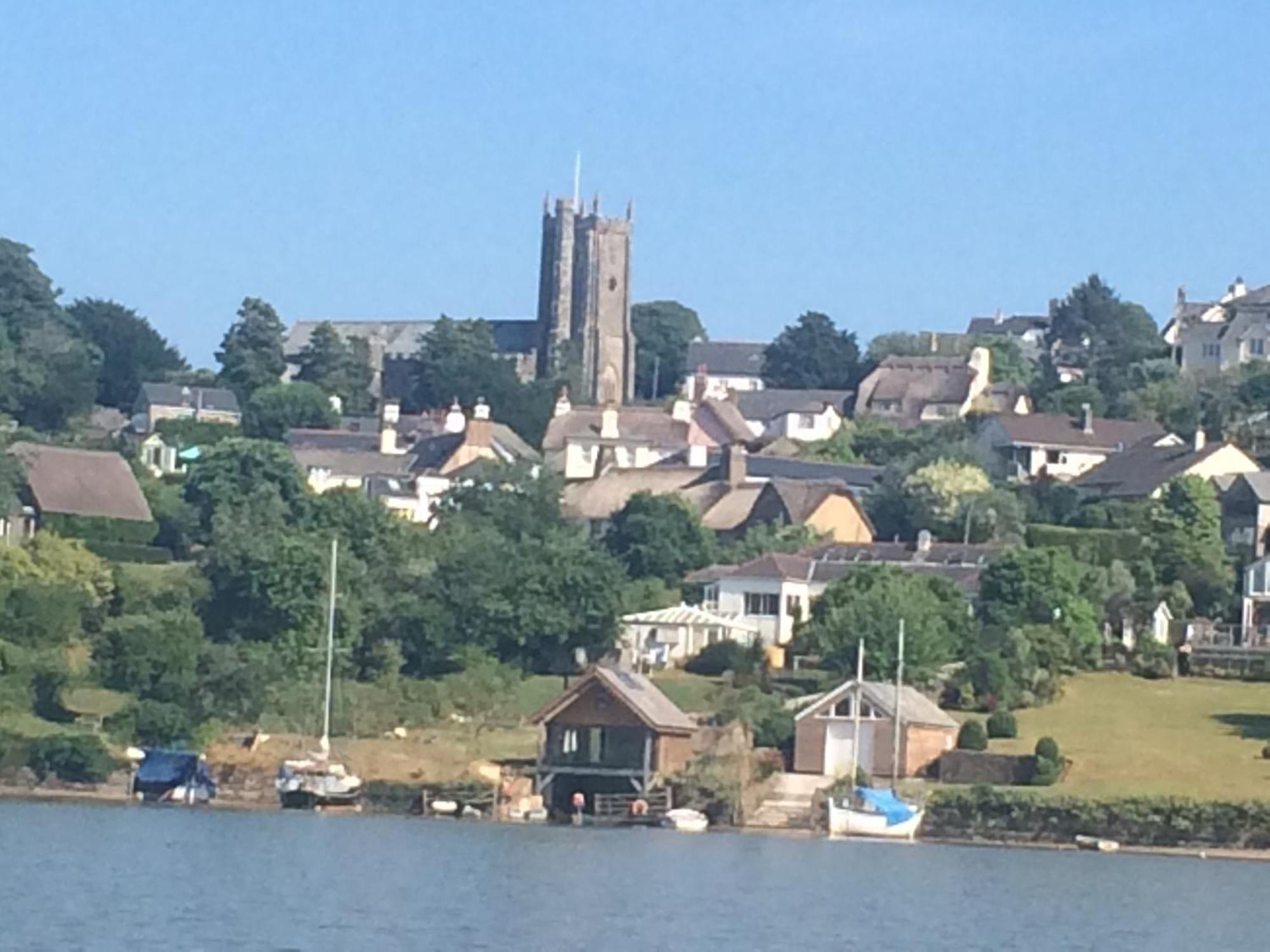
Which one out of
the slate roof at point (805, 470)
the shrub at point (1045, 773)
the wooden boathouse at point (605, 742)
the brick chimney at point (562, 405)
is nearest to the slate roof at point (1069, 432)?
the slate roof at point (805, 470)

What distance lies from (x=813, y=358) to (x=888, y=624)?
78959mm

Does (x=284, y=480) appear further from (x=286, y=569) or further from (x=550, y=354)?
(x=550, y=354)

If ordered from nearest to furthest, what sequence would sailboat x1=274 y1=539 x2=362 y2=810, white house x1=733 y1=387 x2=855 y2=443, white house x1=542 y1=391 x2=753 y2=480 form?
sailboat x1=274 y1=539 x2=362 y2=810
white house x1=542 y1=391 x2=753 y2=480
white house x1=733 y1=387 x2=855 y2=443

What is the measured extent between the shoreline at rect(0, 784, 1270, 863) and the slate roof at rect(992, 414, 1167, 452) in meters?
50.5

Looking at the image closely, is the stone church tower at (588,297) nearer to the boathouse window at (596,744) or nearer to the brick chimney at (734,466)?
the brick chimney at (734,466)

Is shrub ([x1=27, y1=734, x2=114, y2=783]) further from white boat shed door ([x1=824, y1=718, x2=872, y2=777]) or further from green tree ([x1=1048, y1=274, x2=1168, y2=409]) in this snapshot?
green tree ([x1=1048, y1=274, x2=1168, y2=409])

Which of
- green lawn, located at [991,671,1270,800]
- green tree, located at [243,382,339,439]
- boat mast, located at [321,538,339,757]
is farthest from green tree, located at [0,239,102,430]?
green lawn, located at [991,671,1270,800]

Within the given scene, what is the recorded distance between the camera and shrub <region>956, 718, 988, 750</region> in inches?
3063

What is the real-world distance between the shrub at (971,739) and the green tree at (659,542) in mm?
25715

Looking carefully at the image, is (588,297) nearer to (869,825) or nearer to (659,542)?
(659,542)

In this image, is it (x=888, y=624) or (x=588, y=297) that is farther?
(x=588, y=297)

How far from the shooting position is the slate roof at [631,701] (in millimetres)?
76188

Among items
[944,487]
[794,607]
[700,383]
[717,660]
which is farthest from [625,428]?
[717,660]

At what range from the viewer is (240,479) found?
355ft
